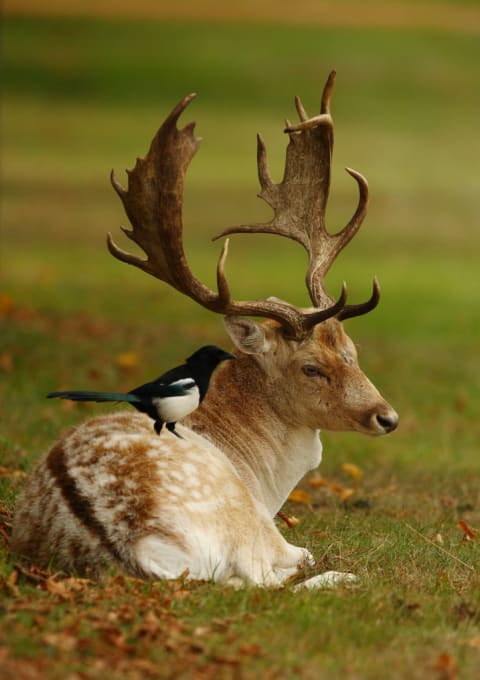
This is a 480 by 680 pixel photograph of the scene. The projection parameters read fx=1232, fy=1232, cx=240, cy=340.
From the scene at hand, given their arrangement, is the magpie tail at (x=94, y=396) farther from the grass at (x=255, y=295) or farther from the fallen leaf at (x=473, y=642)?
the fallen leaf at (x=473, y=642)

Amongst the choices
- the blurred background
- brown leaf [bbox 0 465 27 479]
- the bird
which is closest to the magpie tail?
the bird

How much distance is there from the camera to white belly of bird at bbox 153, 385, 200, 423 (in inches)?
212

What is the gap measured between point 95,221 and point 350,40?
22.2 m

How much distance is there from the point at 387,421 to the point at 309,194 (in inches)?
64.9

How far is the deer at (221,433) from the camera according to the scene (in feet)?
16.4

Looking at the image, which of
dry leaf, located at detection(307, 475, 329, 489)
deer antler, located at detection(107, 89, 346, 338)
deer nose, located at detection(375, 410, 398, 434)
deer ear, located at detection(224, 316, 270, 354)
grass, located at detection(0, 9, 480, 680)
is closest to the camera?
grass, located at detection(0, 9, 480, 680)

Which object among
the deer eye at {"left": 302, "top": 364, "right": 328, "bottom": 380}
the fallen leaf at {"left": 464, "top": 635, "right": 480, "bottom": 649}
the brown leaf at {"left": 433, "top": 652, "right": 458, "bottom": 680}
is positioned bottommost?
the fallen leaf at {"left": 464, "top": 635, "right": 480, "bottom": 649}

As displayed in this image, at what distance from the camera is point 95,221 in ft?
84.6

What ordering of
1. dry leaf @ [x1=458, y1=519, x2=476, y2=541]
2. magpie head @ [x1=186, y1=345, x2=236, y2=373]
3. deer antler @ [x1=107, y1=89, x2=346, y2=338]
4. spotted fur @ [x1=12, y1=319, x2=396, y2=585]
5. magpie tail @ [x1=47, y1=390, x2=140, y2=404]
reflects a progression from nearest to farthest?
spotted fur @ [x1=12, y1=319, x2=396, y2=585]
magpie tail @ [x1=47, y1=390, x2=140, y2=404]
magpie head @ [x1=186, y1=345, x2=236, y2=373]
deer antler @ [x1=107, y1=89, x2=346, y2=338]
dry leaf @ [x1=458, y1=519, x2=476, y2=541]

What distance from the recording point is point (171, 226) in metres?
5.99

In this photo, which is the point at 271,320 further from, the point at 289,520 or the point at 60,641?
the point at 60,641

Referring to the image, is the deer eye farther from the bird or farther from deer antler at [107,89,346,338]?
the bird

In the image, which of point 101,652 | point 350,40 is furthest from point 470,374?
point 350,40

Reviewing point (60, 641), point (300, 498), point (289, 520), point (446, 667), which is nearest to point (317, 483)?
point (300, 498)
